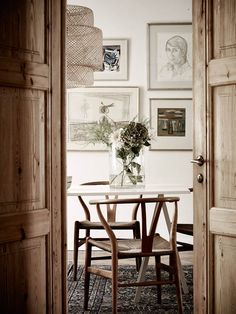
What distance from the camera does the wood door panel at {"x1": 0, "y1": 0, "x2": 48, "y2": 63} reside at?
108 inches

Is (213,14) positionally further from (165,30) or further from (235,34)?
(165,30)

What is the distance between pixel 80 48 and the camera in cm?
439

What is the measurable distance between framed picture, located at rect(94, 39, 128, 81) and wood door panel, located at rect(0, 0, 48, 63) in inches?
128

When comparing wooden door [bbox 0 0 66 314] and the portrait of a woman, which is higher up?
the portrait of a woman

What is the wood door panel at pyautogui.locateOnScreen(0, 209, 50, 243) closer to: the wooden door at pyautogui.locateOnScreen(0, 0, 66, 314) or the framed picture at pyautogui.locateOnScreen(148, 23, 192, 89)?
the wooden door at pyautogui.locateOnScreen(0, 0, 66, 314)

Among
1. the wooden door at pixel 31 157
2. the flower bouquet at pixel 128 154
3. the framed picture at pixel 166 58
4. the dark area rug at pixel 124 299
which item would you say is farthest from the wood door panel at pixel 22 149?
the framed picture at pixel 166 58

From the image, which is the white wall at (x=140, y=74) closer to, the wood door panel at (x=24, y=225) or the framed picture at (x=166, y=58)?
the framed picture at (x=166, y=58)

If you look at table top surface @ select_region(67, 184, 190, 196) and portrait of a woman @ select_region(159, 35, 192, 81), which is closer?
table top surface @ select_region(67, 184, 190, 196)

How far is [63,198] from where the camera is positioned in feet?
9.96

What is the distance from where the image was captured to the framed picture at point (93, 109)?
243 inches

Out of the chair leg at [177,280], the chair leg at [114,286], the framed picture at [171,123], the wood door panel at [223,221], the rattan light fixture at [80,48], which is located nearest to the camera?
the wood door panel at [223,221]

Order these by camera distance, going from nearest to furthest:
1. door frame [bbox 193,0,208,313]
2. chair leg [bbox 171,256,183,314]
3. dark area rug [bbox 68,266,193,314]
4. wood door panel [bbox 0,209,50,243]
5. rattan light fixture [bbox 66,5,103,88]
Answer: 1. wood door panel [bbox 0,209,50,243]
2. door frame [bbox 193,0,208,313]
3. chair leg [bbox 171,256,183,314]
4. dark area rug [bbox 68,266,193,314]
5. rattan light fixture [bbox 66,5,103,88]

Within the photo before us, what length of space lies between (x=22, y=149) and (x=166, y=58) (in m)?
3.72

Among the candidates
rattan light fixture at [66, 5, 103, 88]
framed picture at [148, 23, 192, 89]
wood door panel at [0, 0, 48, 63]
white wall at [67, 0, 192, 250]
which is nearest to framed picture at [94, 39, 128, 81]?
white wall at [67, 0, 192, 250]
